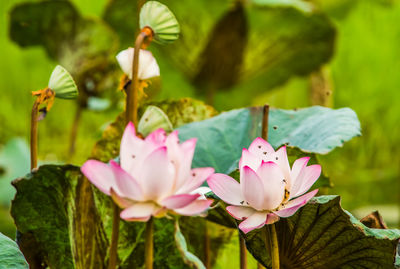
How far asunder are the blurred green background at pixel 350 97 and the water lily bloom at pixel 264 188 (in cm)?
185

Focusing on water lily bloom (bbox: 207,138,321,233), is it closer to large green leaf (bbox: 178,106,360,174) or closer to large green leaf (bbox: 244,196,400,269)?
large green leaf (bbox: 244,196,400,269)

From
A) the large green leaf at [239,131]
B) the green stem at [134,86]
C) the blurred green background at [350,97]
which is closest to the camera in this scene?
the green stem at [134,86]

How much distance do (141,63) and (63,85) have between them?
0.07 meters

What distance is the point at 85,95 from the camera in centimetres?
110

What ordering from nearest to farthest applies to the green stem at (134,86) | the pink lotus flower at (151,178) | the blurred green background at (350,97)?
the pink lotus flower at (151,178), the green stem at (134,86), the blurred green background at (350,97)

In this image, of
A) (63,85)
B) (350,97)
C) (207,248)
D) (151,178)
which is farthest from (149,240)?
(350,97)

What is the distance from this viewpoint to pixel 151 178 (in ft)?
1.12

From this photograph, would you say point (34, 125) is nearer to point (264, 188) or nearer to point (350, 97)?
point (264, 188)

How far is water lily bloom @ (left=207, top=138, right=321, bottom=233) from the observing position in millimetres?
379

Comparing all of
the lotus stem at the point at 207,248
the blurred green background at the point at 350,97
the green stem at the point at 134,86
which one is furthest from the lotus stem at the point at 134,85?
the blurred green background at the point at 350,97

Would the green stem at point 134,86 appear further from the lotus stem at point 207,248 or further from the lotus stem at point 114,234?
the lotus stem at point 207,248

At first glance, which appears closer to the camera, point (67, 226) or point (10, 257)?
point (10, 257)

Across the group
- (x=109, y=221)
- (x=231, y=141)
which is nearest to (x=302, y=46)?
(x=231, y=141)

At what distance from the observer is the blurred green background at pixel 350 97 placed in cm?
246
